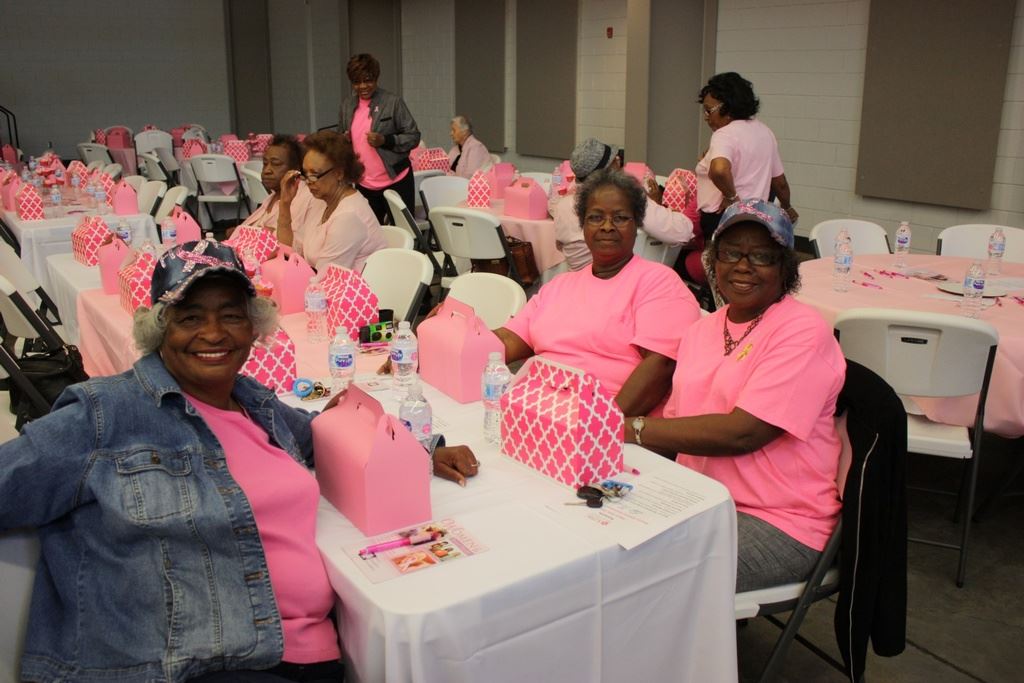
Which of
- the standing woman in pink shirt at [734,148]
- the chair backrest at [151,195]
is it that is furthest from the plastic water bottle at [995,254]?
the chair backrest at [151,195]

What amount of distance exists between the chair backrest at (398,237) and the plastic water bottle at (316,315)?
1.45 meters

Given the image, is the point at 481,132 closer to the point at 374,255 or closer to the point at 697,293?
the point at 697,293

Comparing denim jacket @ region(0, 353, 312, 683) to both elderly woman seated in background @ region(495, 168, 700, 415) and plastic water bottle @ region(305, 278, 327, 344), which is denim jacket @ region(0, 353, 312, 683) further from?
plastic water bottle @ region(305, 278, 327, 344)

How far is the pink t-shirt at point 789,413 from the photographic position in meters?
2.16

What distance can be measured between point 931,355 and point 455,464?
1736mm

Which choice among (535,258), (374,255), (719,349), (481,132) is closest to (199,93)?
(481,132)

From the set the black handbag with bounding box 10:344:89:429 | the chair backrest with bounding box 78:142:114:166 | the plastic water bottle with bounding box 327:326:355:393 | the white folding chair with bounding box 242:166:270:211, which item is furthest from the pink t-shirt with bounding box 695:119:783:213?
the chair backrest with bounding box 78:142:114:166

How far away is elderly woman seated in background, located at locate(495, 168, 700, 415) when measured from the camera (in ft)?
9.09

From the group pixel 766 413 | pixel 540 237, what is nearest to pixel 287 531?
pixel 766 413

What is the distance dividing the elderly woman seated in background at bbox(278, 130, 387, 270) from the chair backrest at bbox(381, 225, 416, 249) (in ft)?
0.34

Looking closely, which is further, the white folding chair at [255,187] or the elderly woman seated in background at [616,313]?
the white folding chair at [255,187]

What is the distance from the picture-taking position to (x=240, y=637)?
60.6 inches

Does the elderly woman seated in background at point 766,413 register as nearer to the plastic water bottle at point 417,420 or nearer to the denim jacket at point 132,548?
the plastic water bottle at point 417,420

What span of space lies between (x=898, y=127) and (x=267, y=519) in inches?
278
